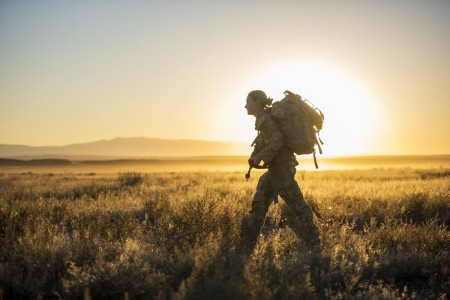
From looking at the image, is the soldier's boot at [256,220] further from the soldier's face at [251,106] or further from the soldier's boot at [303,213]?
the soldier's face at [251,106]

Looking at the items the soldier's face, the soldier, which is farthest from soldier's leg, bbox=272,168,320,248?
the soldier's face

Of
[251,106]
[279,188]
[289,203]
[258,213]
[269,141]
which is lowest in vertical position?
[258,213]

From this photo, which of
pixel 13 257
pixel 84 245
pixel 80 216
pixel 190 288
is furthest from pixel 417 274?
Result: pixel 80 216

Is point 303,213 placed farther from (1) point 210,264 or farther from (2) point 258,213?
(1) point 210,264

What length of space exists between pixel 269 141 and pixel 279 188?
0.74 metres

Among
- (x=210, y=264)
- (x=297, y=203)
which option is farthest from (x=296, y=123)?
(x=210, y=264)

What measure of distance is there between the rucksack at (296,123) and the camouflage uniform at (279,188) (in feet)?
0.43

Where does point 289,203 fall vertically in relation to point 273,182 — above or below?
below

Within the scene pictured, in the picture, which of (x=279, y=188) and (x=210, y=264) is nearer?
(x=210, y=264)

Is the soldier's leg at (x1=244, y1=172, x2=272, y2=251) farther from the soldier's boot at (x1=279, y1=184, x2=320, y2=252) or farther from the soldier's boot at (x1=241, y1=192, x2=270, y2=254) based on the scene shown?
the soldier's boot at (x1=279, y1=184, x2=320, y2=252)

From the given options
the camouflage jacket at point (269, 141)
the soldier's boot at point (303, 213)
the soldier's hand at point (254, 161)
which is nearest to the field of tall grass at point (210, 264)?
the soldier's boot at point (303, 213)

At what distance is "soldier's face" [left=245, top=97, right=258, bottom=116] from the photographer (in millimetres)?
6387

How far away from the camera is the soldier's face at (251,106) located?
251 inches

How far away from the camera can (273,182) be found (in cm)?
632
